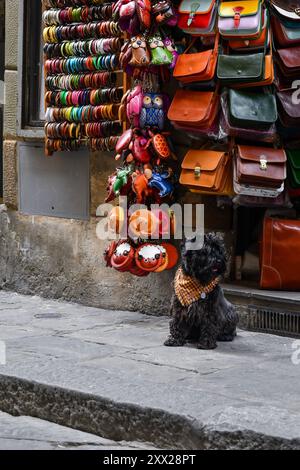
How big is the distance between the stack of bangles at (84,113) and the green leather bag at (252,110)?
3.84 feet

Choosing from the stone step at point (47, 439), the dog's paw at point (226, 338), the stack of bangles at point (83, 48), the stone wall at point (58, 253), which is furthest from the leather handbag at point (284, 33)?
the stone step at point (47, 439)

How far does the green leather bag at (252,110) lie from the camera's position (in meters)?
6.12

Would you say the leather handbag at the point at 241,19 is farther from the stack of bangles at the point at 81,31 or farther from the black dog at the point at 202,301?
the black dog at the point at 202,301

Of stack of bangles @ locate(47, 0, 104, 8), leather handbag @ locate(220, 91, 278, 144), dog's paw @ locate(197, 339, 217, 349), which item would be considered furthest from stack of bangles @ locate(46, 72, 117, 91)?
dog's paw @ locate(197, 339, 217, 349)

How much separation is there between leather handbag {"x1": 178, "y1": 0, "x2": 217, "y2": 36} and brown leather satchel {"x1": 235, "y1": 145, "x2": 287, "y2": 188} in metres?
0.82

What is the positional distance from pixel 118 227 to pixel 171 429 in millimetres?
2439

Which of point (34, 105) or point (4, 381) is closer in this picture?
point (4, 381)

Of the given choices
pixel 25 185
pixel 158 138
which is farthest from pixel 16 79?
pixel 158 138

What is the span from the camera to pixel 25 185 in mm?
8258

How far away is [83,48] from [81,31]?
0.14 metres

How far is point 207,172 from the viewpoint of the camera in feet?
20.7

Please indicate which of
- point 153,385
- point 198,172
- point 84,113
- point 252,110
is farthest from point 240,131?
point 153,385
